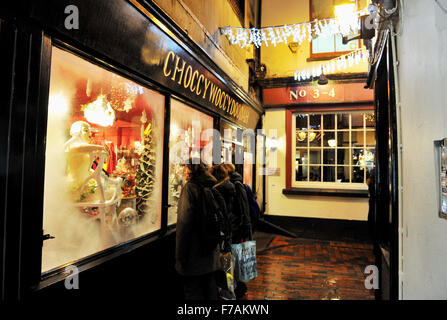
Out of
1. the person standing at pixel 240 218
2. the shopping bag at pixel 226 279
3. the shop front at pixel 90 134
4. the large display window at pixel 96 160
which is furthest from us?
the person standing at pixel 240 218

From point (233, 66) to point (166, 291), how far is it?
182 inches

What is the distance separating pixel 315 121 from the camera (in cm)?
804

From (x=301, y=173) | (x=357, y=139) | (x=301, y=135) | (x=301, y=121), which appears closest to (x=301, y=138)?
(x=301, y=135)

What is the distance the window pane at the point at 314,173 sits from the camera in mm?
7988

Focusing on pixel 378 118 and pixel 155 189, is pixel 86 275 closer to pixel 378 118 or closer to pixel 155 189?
pixel 155 189

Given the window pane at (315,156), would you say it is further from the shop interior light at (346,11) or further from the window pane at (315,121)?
the shop interior light at (346,11)

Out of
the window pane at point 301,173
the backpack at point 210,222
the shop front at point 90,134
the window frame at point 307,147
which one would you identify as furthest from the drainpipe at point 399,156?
the window pane at point 301,173

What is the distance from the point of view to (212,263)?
279 centimetres

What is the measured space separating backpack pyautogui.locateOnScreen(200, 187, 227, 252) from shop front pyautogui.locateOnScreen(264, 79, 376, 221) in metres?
5.37

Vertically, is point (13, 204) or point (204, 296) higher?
point (13, 204)

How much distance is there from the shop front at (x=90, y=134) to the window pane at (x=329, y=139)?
195 inches

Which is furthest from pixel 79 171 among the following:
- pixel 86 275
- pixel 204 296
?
pixel 204 296

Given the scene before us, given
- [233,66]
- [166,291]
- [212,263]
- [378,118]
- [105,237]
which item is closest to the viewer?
[105,237]

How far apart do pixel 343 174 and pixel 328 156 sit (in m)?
0.64
